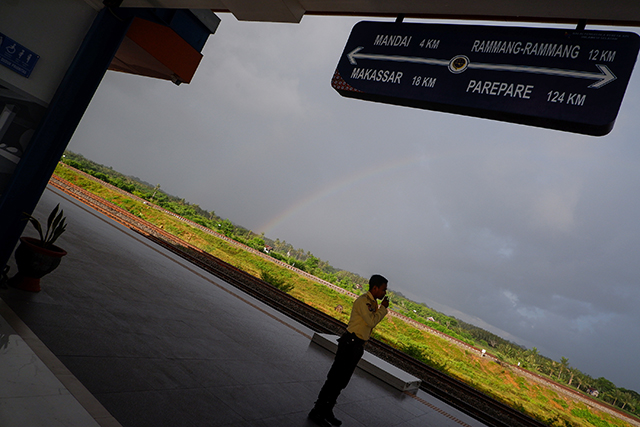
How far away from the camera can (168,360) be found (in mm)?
3756

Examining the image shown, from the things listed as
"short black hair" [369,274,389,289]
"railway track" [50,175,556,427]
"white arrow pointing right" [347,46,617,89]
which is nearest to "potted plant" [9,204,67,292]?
"short black hair" [369,274,389,289]

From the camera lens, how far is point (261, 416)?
129 inches

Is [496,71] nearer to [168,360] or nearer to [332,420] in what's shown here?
[332,420]

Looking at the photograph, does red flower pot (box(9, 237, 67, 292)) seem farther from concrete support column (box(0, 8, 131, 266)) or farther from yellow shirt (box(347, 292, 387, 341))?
yellow shirt (box(347, 292, 387, 341))

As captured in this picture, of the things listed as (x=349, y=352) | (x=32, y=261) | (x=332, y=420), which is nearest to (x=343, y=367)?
(x=349, y=352)

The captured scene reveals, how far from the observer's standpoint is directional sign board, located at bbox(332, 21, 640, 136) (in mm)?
2031

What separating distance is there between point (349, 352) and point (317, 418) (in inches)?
30.3

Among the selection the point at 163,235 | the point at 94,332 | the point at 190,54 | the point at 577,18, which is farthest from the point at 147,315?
the point at 163,235

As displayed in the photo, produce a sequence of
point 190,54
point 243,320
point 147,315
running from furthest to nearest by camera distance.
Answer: point 243,320
point 190,54
point 147,315

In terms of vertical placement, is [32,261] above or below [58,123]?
below

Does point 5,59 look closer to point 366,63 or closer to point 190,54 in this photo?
point 190,54

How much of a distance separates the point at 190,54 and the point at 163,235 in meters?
16.8

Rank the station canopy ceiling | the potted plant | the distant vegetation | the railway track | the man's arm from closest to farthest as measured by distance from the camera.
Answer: the station canopy ceiling → the man's arm → the potted plant → the railway track → the distant vegetation

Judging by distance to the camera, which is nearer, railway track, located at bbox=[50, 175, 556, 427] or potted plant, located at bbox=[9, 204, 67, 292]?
potted plant, located at bbox=[9, 204, 67, 292]
